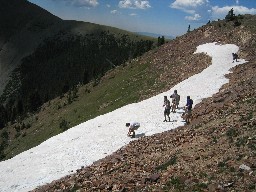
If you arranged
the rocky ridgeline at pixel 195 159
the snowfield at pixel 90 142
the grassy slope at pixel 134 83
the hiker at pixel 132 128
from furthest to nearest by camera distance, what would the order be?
the grassy slope at pixel 134 83, the hiker at pixel 132 128, the snowfield at pixel 90 142, the rocky ridgeline at pixel 195 159

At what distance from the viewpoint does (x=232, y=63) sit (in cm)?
4931

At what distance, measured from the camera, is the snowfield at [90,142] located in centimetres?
2691

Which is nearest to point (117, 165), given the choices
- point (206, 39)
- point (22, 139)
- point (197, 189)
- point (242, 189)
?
point (197, 189)

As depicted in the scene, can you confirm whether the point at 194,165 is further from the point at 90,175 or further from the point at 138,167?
the point at 90,175

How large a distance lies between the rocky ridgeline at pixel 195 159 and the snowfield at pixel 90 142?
1.94 m

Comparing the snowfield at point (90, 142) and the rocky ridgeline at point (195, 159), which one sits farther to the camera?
the snowfield at point (90, 142)

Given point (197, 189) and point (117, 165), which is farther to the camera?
point (117, 165)

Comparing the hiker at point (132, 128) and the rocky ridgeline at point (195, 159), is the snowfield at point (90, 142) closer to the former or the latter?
the hiker at point (132, 128)

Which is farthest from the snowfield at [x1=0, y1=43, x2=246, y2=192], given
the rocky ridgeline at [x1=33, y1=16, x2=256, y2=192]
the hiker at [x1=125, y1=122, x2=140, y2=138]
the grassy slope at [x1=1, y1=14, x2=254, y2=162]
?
the grassy slope at [x1=1, y1=14, x2=254, y2=162]

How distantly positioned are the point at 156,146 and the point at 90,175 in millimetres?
5046

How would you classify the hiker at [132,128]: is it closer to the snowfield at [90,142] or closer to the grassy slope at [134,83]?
the snowfield at [90,142]

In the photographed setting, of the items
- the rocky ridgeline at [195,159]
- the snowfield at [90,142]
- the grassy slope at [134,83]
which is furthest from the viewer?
the grassy slope at [134,83]

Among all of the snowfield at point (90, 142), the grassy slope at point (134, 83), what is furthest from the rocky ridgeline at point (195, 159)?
the grassy slope at point (134, 83)

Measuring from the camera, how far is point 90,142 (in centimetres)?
3152
